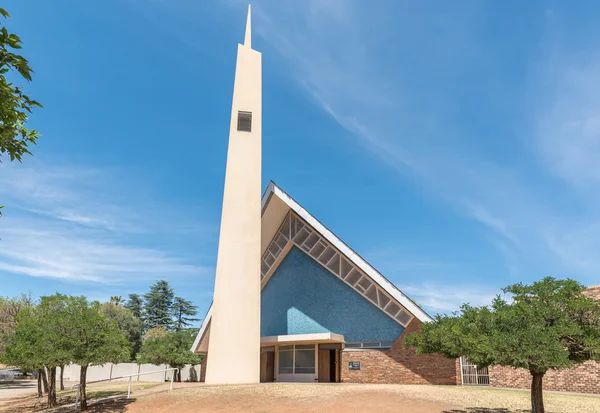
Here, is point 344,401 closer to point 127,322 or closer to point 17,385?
point 17,385

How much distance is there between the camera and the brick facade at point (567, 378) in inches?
704

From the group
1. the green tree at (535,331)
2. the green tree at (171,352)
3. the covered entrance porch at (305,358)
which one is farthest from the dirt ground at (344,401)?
the green tree at (171,352)

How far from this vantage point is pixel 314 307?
82.5 ft

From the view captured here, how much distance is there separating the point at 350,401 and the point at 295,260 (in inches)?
510

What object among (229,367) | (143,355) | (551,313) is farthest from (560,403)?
(143,355)

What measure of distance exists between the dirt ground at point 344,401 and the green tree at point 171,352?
40.1ft

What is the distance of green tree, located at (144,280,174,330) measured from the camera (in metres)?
62.9

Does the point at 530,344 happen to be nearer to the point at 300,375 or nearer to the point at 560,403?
the point at 560,403

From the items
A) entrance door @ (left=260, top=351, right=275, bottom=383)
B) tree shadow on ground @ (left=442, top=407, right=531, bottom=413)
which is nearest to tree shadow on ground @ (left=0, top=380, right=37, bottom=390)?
entrance door @ (left=260, top=351, right=275, bottom=383)

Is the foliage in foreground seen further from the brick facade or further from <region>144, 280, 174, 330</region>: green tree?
<region>144, 280, 174, 330</region>: green tree

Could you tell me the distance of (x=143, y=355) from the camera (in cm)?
2941

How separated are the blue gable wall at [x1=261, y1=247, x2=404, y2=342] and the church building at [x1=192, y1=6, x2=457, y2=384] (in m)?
0.05

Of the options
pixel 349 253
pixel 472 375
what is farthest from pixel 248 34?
pixel 472 375

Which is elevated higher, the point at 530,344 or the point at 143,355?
the point at 530,344
